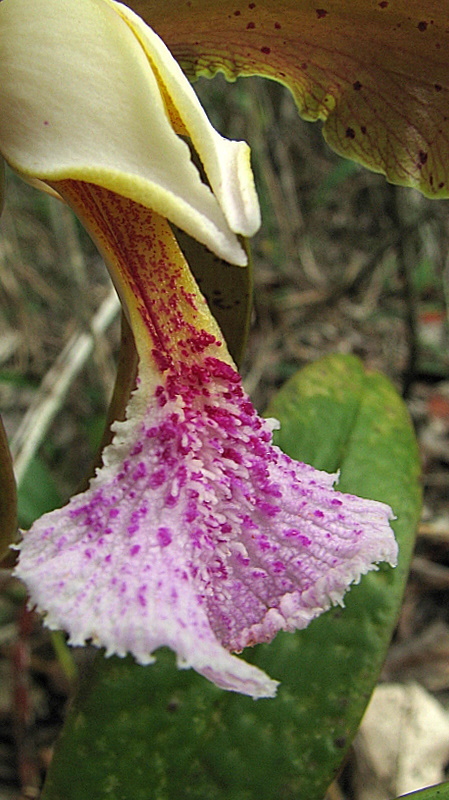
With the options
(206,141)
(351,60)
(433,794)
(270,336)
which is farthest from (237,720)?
(270,336)

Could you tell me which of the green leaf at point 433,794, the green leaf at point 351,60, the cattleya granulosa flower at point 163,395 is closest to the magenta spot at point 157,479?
the cattleya granulosa flower at point 163,395

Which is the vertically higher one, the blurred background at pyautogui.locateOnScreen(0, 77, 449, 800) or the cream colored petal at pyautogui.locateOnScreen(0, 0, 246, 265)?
the cream colored petal at pyautogui.locateOnScreen(0, 0, 246, 265)

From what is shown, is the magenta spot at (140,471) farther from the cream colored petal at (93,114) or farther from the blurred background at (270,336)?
the blurred background at (270,336)

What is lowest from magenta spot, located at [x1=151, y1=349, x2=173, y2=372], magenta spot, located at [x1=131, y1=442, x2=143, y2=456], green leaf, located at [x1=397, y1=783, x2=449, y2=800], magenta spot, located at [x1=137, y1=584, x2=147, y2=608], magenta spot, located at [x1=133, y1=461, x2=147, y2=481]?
green leaf, located at [x1=397, y1=783, x2=449, y2=800]

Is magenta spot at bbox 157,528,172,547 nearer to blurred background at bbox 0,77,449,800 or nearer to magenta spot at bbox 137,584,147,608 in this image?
magenta spot at bbox 137,584,147,608

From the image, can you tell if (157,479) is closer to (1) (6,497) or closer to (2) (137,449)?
(2) (137,449)

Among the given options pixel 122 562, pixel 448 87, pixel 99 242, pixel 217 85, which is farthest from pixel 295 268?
pixel 122 562

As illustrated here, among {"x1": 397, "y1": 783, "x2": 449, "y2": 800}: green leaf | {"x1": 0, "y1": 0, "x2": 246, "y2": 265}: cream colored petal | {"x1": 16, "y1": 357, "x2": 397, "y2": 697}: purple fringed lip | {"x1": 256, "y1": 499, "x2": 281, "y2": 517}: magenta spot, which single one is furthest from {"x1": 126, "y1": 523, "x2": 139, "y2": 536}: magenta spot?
{"x1": 397, "y1": 783, "x2": 449, "y2": 800}: green leaf
